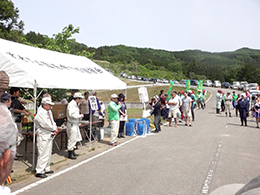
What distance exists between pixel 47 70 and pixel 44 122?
1992 millimetres

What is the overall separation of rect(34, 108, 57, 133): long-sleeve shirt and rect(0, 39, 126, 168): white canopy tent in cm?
54

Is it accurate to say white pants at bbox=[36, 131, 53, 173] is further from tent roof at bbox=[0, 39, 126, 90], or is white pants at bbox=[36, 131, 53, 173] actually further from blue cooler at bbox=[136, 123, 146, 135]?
blue cooler at bbox=[136, 123, 146, 135]

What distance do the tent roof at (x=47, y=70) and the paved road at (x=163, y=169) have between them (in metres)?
2.43

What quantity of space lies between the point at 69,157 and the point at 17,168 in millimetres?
1631

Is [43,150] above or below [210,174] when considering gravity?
above

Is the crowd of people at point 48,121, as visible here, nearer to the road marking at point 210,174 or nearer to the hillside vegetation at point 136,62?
the road marking at point 210,174

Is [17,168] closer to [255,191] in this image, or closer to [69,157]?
[69,157]

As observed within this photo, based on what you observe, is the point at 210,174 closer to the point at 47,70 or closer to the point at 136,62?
the point at 47,70

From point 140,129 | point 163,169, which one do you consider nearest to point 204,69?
point 140,129

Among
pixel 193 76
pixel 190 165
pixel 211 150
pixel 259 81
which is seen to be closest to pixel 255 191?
pixel 190 165

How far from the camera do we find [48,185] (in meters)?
6.32

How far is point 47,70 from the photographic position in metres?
8.55

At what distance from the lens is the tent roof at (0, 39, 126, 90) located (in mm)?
7422

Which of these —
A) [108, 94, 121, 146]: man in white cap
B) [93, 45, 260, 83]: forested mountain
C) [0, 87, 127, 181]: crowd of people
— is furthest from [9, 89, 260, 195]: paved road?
[93, 45, 260, 83]: forested mountain
